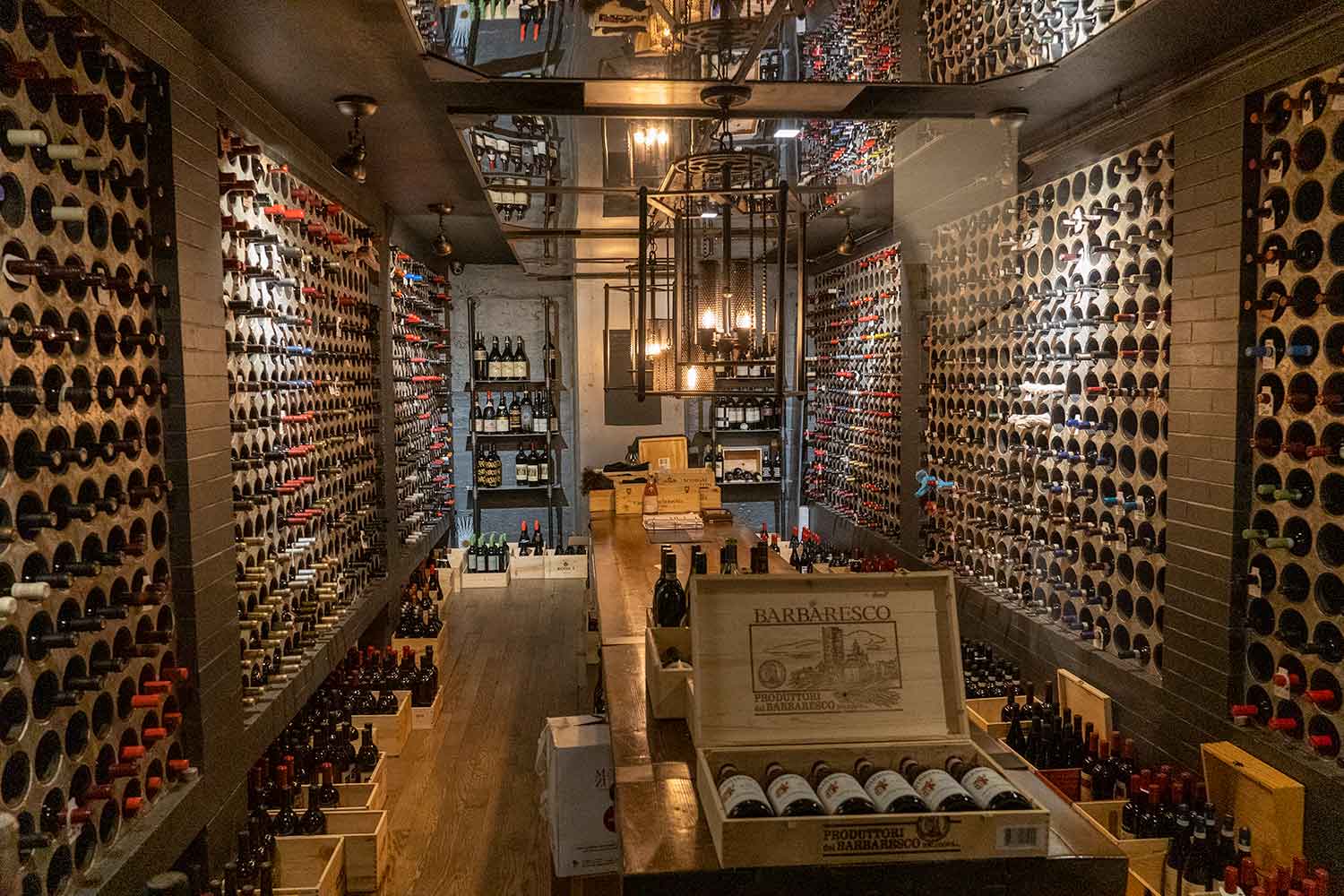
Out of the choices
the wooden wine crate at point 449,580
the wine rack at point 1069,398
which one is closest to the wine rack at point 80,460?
the wine rack at point 1069,398

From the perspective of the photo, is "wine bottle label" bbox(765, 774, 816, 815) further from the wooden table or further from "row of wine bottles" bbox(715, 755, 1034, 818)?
the wooden table

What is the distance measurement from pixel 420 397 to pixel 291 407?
12.9ft

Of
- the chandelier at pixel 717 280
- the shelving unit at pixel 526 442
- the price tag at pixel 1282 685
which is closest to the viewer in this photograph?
the chandelier at pixel 717 280

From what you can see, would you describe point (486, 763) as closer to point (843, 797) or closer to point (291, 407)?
point (291, 407)

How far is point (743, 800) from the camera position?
6.04 ft

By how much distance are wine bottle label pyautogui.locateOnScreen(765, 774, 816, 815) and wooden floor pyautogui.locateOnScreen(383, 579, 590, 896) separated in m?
2.28

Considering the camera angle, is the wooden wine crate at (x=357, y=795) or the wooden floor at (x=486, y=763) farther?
the wooden wine crate at (x=357, y=795)

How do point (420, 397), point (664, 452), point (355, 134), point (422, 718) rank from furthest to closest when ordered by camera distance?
point (420, 397) < point (664, 452) < point (422, 718) < point (355, 134)

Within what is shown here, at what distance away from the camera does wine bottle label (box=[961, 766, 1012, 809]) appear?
1.89m

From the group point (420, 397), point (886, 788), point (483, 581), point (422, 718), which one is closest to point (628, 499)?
point (422, 718)

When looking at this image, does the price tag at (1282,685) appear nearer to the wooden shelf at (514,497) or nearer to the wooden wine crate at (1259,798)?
the wooden wine crate at (1259,798)

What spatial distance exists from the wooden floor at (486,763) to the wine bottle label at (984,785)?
2.42 m

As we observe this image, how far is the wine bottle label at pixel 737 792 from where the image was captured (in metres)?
1.84

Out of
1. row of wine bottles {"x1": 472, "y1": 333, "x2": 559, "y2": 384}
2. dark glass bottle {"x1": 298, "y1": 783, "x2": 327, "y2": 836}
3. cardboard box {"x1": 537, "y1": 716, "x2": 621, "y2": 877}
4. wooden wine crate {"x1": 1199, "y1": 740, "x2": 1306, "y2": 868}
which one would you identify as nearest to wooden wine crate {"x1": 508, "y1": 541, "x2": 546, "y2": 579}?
row of wine bottles {"x1": 472, "y1": 333, "x2": 559, "y2": 384}
